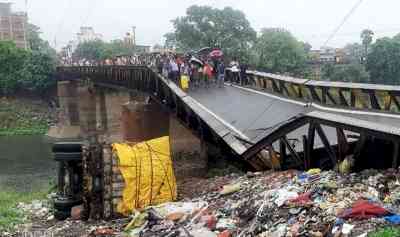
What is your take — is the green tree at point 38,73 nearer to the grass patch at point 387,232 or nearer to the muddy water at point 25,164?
the muddy water at point 25,164

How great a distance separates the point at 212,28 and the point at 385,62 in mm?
23411

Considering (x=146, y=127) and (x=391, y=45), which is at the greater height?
(x=391, y=45)

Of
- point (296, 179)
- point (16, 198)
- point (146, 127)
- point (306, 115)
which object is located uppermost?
point (306, 115)

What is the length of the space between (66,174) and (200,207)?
497 centimetres

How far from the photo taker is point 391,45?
180ft

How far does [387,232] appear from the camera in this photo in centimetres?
530

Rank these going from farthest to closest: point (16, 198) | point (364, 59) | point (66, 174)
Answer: point (364, 59) → point (16, 198) → point (66, 174)

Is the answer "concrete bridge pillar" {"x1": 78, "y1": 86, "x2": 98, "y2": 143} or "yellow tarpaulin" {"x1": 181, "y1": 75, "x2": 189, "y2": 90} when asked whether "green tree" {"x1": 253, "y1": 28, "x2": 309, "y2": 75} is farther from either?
"yellow tarpaulin" {"x1": 181, "y1": 75, "x2": 189, "y2": 90}

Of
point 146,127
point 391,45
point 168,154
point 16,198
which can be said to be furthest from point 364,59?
point 168,154

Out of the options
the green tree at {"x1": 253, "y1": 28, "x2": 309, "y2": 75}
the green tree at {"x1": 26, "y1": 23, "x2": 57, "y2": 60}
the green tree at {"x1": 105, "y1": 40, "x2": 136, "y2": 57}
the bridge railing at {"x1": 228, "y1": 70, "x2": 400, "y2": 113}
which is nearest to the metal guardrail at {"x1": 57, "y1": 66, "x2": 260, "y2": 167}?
the bridge railing at {"x1": 228, "y1": 70, "x2": 400, "y2": 113}

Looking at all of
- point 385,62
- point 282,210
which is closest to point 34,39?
point 385,62

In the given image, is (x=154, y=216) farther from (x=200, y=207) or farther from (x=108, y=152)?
(x=108, y=152)

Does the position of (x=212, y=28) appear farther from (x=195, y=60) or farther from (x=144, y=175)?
(x=144, y=175)

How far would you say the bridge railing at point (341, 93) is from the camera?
13.5 metres
